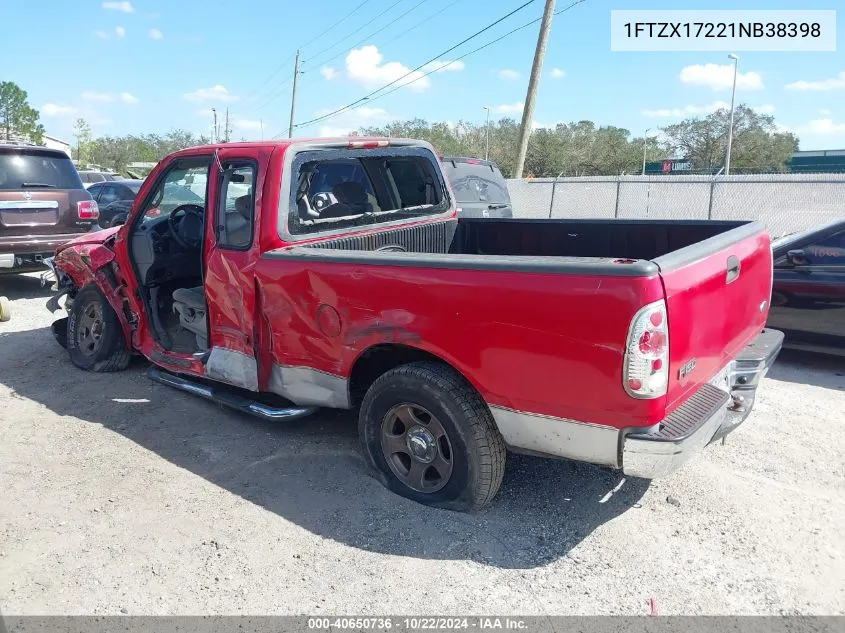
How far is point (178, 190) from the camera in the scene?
5.13m

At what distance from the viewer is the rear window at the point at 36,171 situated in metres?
8.65

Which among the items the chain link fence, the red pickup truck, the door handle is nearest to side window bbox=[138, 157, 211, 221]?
the red pickup truck

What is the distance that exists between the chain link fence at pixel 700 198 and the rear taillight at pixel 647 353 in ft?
32.0

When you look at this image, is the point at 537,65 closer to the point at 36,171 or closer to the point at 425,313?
the point at 36,171

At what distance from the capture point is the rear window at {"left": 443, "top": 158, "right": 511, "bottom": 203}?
352 inches

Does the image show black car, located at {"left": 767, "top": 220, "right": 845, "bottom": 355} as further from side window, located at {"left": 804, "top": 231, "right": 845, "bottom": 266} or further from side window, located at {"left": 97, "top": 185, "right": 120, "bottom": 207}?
side window, located at {"left": 97, "top": 185, "right": 120, "bottom": 207}

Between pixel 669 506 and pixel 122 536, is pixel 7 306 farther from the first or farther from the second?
pixel 669 506

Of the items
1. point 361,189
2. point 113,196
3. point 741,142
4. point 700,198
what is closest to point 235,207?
point 361,189

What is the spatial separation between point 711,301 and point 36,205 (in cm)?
882

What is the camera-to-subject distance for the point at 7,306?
7926mm

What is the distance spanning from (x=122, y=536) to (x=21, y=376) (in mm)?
3224

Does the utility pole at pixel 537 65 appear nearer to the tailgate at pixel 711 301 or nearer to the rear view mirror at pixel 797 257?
the rear view mirror at pixel 797 257

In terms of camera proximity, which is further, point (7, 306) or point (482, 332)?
point (7, 306)

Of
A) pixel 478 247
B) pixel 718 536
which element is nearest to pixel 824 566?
pixel 718 536
